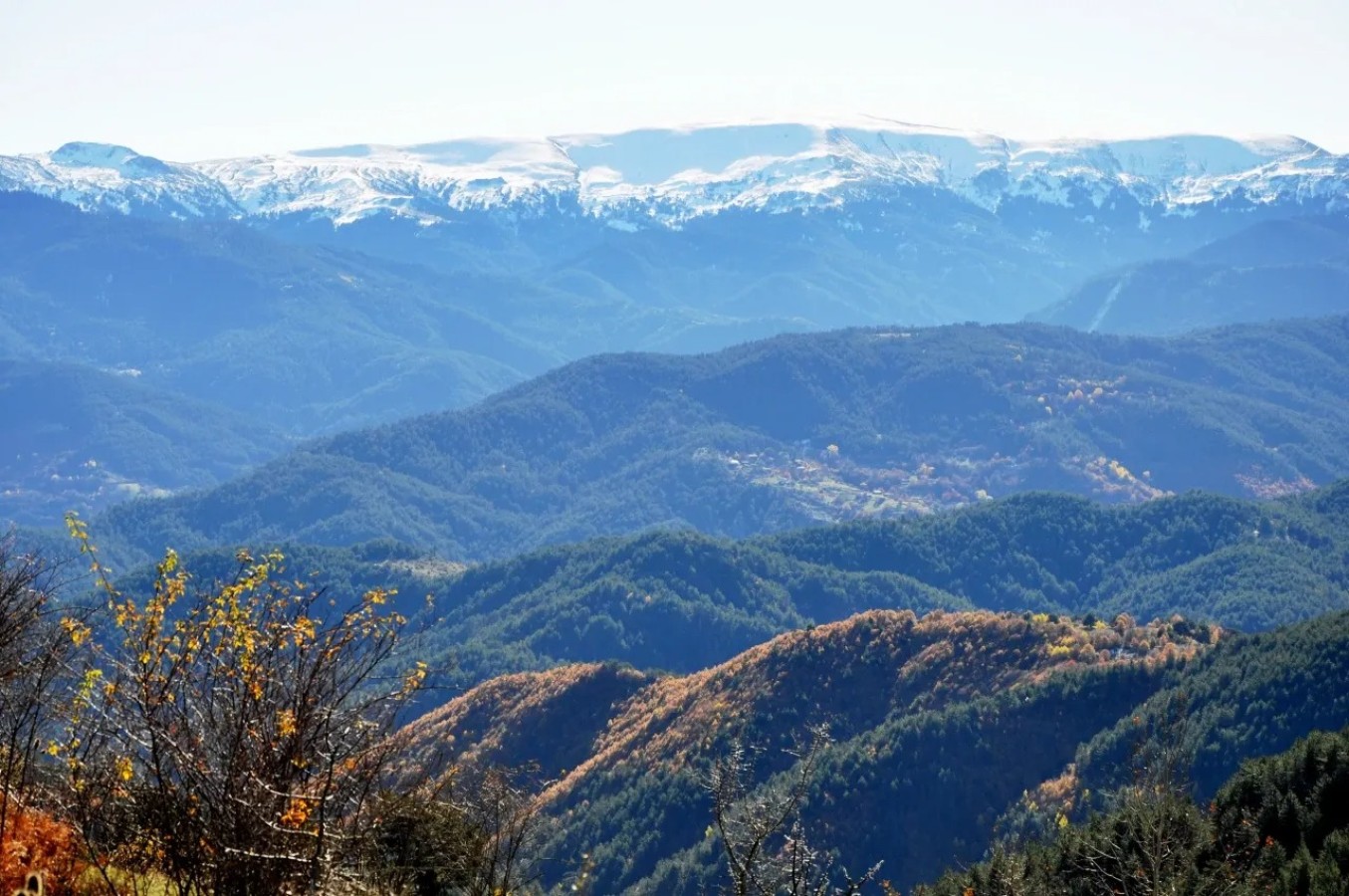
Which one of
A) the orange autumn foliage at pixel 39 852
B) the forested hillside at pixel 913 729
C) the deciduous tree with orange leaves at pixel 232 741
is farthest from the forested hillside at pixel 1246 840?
the forested hillside at pixel 913 729

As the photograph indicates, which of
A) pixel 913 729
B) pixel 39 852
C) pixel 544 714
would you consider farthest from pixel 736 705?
pixel 39 852

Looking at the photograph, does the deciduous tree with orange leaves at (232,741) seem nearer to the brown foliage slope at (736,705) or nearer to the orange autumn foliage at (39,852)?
the orange autumn foliage at (39,852)

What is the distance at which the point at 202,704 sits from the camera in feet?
54.7

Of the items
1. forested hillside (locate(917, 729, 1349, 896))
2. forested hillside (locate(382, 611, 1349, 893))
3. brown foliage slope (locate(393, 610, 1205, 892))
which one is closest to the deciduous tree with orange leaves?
forested hillside (locate(917, 729, 1349, 896))

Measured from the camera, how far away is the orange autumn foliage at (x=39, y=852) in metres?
18.3

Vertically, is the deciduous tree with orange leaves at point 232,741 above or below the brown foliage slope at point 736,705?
above

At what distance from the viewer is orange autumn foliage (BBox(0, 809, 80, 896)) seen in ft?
60.0

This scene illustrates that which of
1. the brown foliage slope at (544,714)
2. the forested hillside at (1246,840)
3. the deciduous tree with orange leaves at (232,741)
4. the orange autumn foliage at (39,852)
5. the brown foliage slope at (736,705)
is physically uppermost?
the deciduous tree with orange leaves at (232,741)

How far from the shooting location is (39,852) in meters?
18.6

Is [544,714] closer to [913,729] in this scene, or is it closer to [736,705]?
[736,705]

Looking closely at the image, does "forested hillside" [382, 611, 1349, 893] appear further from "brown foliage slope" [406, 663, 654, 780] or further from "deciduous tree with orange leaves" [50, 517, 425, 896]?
"deciduous tree with orange leaves" [50, 517, 425, 896]

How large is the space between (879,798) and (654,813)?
1695cm

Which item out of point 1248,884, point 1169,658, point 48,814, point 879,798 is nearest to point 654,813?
point 879,798

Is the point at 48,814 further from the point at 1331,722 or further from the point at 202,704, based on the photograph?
the point at 1331,722
